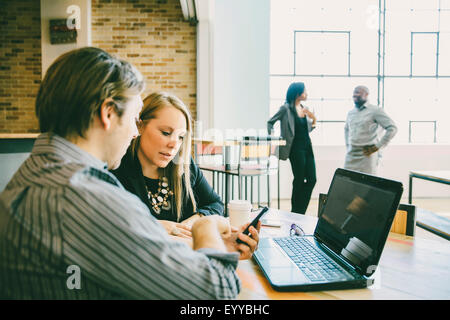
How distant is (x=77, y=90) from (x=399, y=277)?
87cm

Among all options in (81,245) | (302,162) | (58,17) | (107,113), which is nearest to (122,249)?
(81,245)

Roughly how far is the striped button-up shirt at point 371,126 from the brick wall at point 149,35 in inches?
115

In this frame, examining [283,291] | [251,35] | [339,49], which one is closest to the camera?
[283,291]

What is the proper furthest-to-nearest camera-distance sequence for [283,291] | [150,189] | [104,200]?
[150,189], [283,291], [104,200]

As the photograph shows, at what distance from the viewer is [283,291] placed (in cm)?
79

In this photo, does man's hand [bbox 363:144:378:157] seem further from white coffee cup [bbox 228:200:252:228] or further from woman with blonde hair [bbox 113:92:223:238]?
→ white coffee cup [bbox 228:200:252:228]

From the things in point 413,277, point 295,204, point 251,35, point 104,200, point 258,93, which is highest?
point 251,35

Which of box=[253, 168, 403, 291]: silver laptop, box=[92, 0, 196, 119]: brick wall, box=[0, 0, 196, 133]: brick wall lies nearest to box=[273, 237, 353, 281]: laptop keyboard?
box=[253, 168, 403, 291]: silver laptop

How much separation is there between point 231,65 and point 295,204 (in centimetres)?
241

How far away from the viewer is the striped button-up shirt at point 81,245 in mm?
522

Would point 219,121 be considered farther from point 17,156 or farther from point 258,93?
point 17,156

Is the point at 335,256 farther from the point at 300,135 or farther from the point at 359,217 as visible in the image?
the point at 300,135

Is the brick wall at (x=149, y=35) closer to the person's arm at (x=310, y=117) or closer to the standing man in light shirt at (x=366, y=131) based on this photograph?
the person's arm at (x=310, y=117)

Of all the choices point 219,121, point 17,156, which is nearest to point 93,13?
point 219,121
